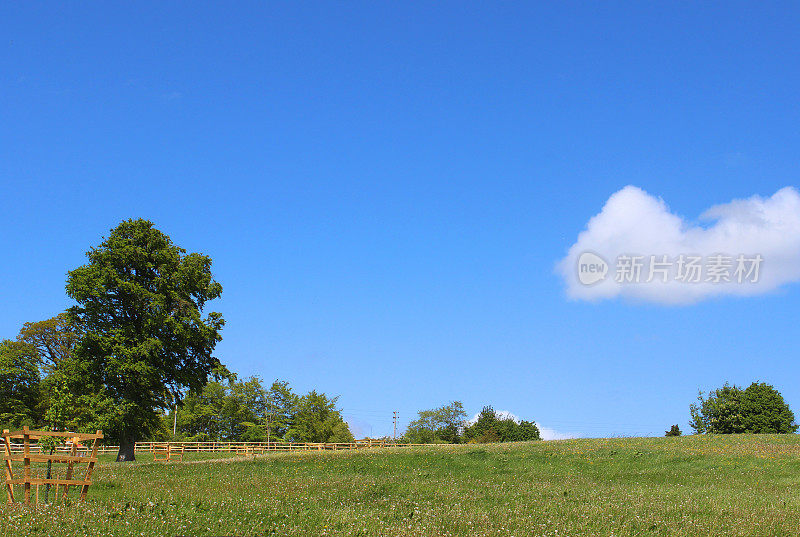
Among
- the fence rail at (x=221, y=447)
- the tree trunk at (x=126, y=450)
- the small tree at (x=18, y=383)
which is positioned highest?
the small tree at (x=18, y=383)

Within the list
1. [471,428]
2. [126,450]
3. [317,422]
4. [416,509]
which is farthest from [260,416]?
[416,509]

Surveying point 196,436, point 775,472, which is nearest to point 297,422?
point 196,436

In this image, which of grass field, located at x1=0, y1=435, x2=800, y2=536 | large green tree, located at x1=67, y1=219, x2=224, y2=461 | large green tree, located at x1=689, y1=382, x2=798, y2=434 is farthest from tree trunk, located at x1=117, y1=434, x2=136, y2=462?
Result: large green tree, located at x1=689, y1=382, x2=798, y2=434

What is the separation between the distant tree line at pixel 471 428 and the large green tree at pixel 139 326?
4804 centimetres

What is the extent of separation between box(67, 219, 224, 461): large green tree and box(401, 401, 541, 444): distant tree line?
48037 mm

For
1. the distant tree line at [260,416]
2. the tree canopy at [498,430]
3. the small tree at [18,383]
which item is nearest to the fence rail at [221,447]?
the small tree at [18,383]

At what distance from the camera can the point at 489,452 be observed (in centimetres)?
3731

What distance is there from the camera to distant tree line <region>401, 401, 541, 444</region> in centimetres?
8212

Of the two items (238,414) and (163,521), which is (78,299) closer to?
(163,521)

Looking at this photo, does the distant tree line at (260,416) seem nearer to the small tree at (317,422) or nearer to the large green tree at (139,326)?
the small tree at (317,422)

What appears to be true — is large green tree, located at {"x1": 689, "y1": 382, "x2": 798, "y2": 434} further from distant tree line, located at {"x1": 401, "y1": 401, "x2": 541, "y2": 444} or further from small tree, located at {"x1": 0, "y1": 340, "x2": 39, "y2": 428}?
small tree, located at {"x1": 0, "y1": 340, "x2": 39, "y2": 428}

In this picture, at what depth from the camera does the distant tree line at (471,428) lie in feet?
269

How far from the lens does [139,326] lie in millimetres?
42875

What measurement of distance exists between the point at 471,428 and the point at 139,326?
6597 cm
